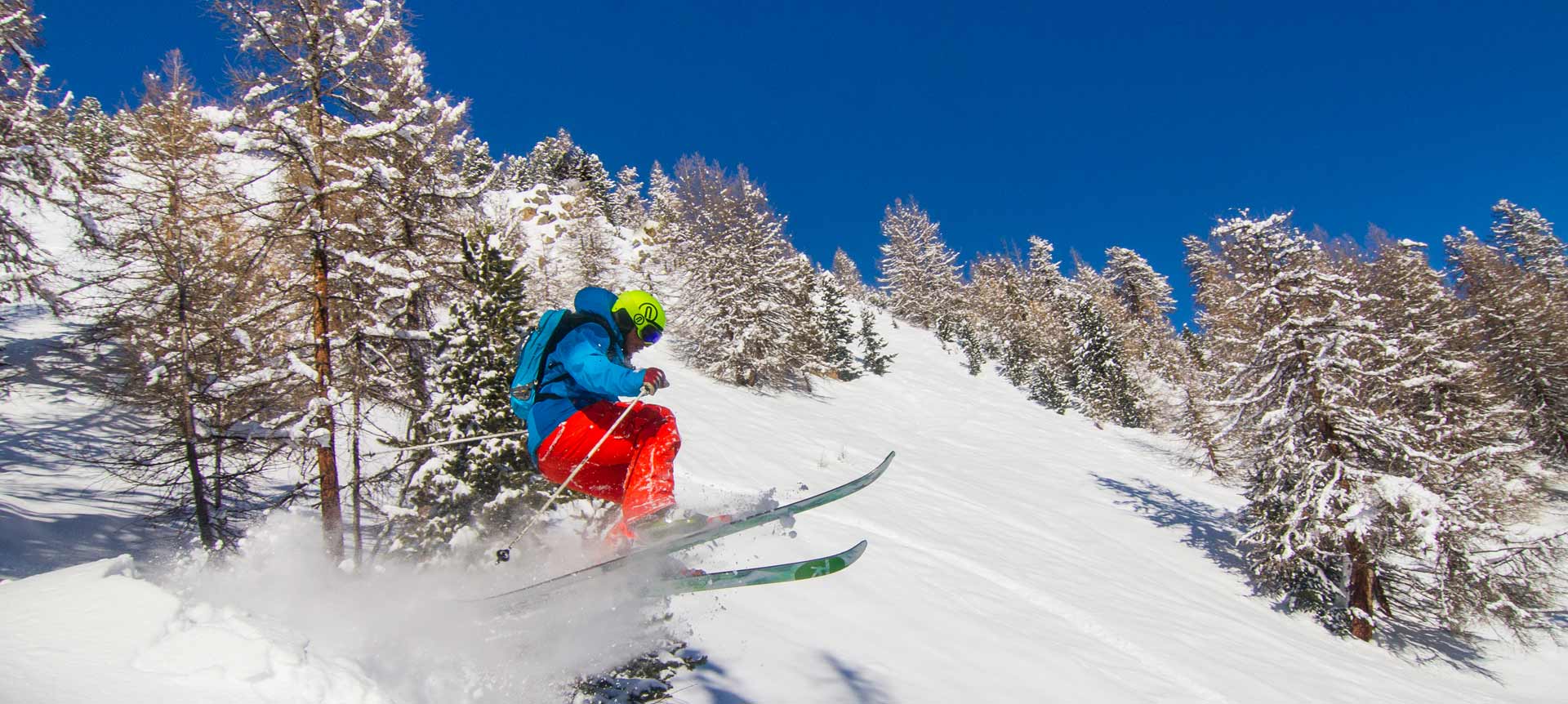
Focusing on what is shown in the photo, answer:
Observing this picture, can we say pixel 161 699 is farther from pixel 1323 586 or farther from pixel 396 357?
pixel 1323 586

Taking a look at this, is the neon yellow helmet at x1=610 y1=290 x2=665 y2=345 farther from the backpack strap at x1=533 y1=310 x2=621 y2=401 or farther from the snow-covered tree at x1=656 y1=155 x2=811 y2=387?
the snow-covered tree at x1=656 y1=155 x2=811 y2=387

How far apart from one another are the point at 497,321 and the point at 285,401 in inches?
141

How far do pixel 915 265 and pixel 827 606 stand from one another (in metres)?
63.7

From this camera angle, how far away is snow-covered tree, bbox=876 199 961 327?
6900 centimetres

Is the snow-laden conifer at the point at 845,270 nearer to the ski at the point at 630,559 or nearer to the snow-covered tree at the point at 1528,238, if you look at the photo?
the snow-covered tree at the point at 1528,238

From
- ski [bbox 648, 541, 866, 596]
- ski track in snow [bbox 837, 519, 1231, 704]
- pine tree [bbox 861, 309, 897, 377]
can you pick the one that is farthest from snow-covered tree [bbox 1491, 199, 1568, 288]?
ski [bbox 648, 541, 866, 596]

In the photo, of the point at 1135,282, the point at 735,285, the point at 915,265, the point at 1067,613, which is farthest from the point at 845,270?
the point at 1067,613

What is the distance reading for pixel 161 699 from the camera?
2.12 meters

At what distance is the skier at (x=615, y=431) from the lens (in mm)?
4496

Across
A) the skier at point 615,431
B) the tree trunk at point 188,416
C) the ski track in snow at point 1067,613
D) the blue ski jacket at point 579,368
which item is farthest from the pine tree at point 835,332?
the blue ski jacket at point 579,368

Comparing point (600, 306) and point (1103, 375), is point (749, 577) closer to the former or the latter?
point (600, 306)

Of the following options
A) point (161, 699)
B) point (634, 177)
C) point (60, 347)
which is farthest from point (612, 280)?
point (634, 177)

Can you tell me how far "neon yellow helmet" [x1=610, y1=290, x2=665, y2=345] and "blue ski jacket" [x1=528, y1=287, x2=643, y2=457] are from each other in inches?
2.5

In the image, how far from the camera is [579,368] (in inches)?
167
